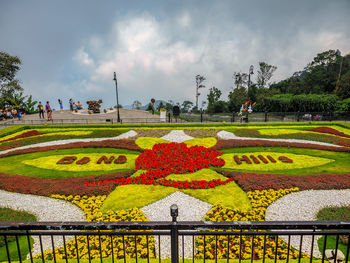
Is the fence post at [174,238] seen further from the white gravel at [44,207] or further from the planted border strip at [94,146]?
the planted border strip at [94,146]

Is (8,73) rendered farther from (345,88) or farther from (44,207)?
(345,88)

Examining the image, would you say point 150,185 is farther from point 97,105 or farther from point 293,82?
point 293,82

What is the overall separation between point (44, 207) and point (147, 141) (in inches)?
423

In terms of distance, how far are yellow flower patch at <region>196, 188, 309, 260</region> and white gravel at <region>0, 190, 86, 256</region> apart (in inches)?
170

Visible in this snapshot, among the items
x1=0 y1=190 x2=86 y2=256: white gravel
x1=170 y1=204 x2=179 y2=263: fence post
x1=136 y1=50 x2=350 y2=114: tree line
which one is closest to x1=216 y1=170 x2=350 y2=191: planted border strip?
x1=170 y1=204 x2=179 y2=263: fence post

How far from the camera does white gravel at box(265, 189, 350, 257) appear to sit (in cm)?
694

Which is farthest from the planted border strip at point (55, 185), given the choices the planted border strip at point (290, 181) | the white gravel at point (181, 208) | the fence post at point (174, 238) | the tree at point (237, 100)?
the tree at point (237, 100)

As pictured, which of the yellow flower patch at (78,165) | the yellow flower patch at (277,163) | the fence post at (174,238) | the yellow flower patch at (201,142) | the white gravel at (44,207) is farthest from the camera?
the yellow flower patch at (201,142)

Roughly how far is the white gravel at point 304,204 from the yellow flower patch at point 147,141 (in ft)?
35.0

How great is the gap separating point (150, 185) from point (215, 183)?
3026mm

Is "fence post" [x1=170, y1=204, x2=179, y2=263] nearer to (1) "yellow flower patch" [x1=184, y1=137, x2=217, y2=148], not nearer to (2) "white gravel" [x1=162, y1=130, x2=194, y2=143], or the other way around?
(1) "yellow flower patch" [x1=184, y1=137, x2=217, y2=148]

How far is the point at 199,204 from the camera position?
7691mm

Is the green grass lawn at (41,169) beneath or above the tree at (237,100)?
beneath

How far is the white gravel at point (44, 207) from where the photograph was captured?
706cm
